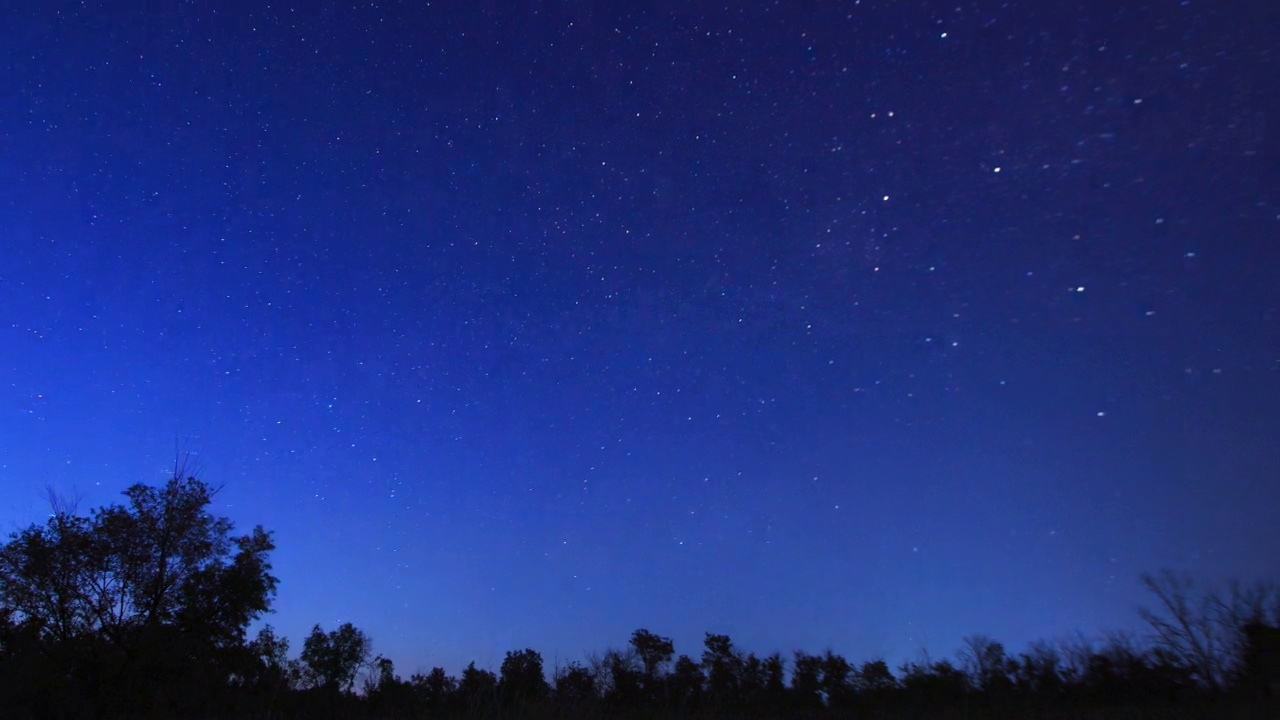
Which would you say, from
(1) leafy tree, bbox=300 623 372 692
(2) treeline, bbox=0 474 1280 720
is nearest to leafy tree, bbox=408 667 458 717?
(2) treeline, bbox=0 474 1280 720

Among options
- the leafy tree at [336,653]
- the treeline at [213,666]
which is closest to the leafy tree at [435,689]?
the treeline at [213,666]

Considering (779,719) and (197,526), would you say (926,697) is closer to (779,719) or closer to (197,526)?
(779,719)

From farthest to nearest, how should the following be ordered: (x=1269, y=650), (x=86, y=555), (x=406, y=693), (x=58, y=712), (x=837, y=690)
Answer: (x=837, y=690), (x=86, y=555), (x=58, y=712), (x=406, y=693), (x=1269, y=650)

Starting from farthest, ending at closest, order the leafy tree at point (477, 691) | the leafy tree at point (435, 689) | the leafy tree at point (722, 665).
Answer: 1. the leafy tree at point (722, 665)
2. the leafy tree at point (435, 689)
3. the leafy tree at point (477, 691)

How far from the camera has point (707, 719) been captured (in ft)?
37.2

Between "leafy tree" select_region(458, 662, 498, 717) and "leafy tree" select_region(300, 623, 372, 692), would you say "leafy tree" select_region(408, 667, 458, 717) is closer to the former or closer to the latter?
"leafy tree" select_region(458, 662, 498, 717)

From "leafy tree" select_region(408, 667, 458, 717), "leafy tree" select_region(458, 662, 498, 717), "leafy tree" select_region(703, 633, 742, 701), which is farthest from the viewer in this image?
"leafy tree" select_region(703, 633, 742, 701)

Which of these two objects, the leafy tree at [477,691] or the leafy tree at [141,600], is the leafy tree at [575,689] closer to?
the leafy tree at [477,691]

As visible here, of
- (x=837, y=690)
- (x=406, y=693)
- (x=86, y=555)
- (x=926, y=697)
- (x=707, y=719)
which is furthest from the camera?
(x=837, y=690)

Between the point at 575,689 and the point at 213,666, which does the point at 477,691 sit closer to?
the point at 575,689

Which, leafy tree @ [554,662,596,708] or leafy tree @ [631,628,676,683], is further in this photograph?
leafy tree @ [631,628,676,683]

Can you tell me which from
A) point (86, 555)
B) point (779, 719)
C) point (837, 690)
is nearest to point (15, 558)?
point (86, 555)

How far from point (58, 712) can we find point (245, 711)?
5.98 meters

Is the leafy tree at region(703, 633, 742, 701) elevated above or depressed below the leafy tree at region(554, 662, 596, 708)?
above
